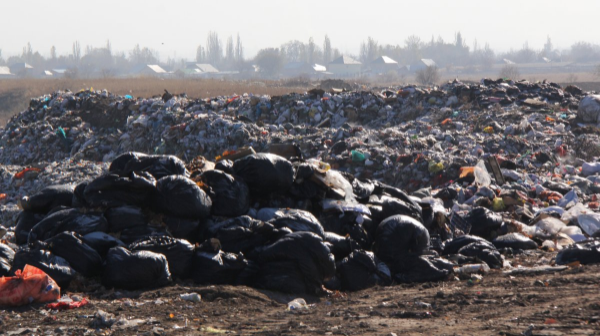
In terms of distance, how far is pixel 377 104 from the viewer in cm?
1372

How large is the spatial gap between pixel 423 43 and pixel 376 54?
2333 centimetres

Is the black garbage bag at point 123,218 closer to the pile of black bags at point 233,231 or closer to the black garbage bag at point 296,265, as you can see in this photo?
the pile of black bags at point 233,231

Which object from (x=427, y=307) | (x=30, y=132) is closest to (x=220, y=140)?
(x=30, y=132)

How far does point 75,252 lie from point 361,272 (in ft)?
6.50

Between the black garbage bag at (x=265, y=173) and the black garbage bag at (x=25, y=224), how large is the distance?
5.43 ft

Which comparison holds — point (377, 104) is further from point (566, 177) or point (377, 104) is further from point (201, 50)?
point (201, 50)

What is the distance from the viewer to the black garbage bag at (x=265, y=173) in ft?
15.0

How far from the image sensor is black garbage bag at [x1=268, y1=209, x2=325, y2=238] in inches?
166

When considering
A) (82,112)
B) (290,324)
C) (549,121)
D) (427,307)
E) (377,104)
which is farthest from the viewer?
(82,112)

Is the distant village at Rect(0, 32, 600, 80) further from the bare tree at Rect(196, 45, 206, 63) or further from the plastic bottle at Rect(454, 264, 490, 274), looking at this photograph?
the plastic bottle at Rect(454, 264, 490, 274)

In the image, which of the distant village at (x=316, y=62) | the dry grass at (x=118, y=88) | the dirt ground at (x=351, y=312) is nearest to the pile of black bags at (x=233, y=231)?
the dirt ground at (x=351, y=312)

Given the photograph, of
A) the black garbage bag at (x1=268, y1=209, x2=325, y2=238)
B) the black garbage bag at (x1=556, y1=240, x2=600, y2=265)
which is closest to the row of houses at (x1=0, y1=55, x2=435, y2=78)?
the black garbage bag at (x1=556, y1=240, x2=600, y2=265)

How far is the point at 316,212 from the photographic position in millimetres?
4746

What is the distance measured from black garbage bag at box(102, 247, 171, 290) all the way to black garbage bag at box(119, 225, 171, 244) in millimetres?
271
